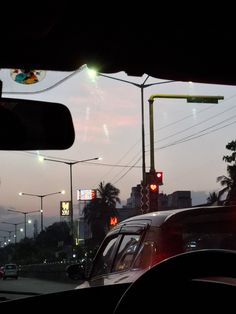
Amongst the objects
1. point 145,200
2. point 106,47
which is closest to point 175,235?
point 106,47

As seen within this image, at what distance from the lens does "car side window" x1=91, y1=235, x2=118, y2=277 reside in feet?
21.8

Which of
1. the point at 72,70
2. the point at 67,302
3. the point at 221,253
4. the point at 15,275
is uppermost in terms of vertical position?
the point at 72,70

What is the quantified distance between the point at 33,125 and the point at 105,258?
3468 millimetres

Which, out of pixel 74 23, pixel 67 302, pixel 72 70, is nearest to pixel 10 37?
pixel 74 23

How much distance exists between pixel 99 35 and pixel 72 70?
19.7 inches

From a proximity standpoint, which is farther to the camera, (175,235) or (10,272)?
(10,272)

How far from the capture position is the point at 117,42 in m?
3.91

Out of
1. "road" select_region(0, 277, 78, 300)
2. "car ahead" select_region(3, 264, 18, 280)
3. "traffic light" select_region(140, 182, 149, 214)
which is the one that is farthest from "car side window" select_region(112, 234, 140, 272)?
"car ahead" select_region(3, 264, 18, 280)

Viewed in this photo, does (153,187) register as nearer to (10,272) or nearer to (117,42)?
(117,42)

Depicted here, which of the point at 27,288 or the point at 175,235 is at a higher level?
the point at 175,235

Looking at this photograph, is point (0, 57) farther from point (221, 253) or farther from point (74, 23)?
point (221, 253)

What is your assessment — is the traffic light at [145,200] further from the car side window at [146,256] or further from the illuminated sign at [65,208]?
the illuminated sign at [65,208]

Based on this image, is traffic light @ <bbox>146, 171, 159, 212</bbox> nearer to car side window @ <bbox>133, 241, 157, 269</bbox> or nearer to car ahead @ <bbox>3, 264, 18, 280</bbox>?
car side window @ <bbox>133, 241, 157, 269</bbox>

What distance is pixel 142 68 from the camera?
→ 14.1ft
